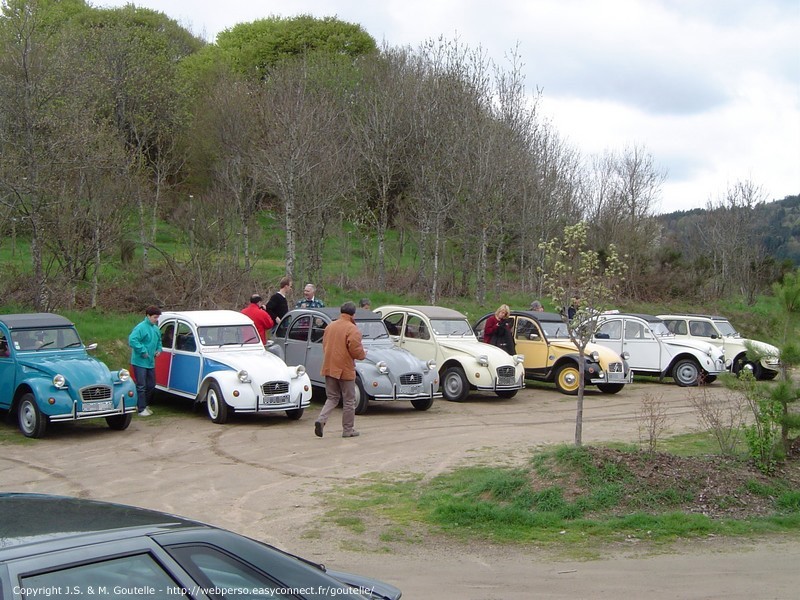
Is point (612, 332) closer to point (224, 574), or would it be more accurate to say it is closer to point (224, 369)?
point (224, 369)

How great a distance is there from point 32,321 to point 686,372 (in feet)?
53.1

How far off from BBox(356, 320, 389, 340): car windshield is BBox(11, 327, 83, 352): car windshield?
17.8ft

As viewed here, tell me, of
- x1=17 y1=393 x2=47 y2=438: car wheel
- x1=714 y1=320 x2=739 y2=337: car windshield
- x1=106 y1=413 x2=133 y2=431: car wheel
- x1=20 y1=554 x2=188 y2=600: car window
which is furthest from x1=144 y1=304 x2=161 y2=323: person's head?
x1=714 y1=320 x2=739 y2=337: car windshield

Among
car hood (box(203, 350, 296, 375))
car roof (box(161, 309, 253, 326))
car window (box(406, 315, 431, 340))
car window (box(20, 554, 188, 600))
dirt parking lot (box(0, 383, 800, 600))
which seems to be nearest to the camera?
car window (box(20, 554, 188, 600))

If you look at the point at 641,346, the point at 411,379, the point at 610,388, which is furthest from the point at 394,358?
the point at 641,346

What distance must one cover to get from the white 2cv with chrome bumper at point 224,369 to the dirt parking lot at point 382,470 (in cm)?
41

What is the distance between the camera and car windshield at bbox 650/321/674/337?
75.1 feet

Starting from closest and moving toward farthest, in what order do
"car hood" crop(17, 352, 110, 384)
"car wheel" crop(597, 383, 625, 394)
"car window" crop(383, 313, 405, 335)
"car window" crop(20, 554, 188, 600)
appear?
"car window" crop(20, 554, 188, 600)
"car hood" crop(17, 352, 110, 384)
"car window" crop(383, 313, 405, 335)
"car wheel" crop(597, 383, 625, 394)

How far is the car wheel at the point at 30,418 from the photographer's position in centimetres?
1265

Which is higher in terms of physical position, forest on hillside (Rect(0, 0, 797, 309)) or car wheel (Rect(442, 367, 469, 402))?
forest on hillside (Rect(0, 0, 797, 309))

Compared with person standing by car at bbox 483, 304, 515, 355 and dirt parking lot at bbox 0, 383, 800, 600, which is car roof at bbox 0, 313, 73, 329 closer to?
dirt parking lot at bbox 0, 383, 800, 600

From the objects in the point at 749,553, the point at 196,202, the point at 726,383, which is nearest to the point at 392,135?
the point at 196,202

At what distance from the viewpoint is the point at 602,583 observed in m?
6.59

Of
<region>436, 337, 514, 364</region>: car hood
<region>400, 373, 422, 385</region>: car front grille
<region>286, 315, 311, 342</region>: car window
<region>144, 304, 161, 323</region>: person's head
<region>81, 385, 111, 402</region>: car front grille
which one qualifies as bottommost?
<region>81, 385, 111, 402</region>: car front grille
